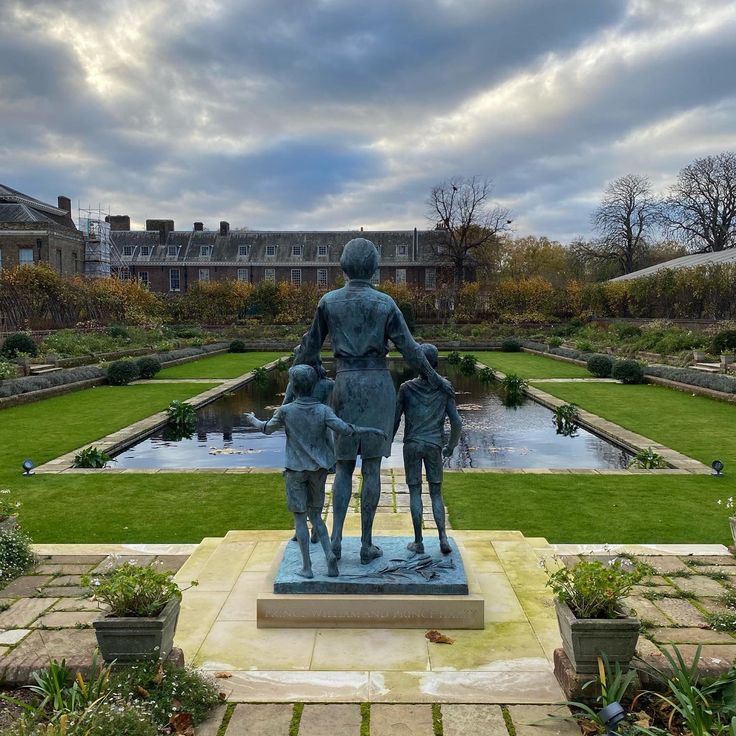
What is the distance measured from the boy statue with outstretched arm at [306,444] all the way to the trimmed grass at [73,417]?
6464 mm

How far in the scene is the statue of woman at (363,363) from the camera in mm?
4453

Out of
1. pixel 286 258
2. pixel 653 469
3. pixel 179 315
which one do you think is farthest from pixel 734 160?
pixel 653 469

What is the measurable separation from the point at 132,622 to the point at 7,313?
1053 inches

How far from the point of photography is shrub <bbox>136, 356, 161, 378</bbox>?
2149 centimetres

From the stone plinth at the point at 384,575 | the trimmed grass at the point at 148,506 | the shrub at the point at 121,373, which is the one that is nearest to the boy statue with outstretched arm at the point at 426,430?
the stone plinth at the point at 384,575

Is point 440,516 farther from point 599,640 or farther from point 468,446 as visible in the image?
point 468,446

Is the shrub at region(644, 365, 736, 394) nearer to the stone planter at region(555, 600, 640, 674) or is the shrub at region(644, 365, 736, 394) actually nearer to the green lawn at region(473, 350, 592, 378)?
the green lawn at region(473, 350, 592, 378)

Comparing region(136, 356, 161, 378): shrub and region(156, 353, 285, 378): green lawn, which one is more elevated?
region(136, 356, 161, 378): shrub

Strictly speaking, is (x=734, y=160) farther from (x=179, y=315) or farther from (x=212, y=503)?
(x=212, y=503)

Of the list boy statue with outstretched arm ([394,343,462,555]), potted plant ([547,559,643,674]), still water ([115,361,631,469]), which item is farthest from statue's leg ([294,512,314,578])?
still water ([115,361,631,469])

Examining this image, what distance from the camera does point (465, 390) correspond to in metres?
19.4

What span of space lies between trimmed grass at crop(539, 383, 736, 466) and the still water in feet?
3.81

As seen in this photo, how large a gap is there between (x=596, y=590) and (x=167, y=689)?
8.40 ft

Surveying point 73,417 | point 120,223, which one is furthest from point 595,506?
point 120,223
